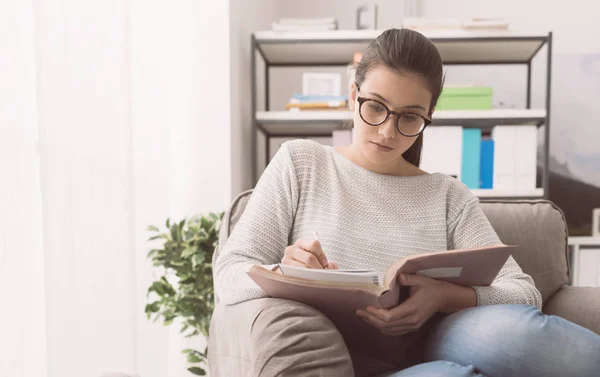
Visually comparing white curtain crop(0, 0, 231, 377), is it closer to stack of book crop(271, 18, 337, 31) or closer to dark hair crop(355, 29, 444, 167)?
stack of book crop(271, 18, 337, 31)

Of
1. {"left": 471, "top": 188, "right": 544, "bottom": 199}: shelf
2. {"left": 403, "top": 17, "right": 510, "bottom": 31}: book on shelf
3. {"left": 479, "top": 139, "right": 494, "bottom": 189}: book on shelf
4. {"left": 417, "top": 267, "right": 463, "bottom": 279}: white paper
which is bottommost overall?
{"left": 417, "top": 267, "right": 463, "bottom": 279}: white paper

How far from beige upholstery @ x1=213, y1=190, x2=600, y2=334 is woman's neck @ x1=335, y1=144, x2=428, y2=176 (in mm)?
268

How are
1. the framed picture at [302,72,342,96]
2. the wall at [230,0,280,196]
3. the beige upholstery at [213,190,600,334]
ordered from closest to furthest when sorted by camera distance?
the beige upholstery at [213,190,600,334] < the wall at [230,0,280,196] < the framed picture at [302,72,342,96]

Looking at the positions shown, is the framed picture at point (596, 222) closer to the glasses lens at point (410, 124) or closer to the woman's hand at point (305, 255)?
the glasses lens at point (410, 124)

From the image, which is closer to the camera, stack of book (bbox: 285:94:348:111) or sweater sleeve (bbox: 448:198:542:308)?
sweater sleeve (bbox: 448:198:542:308)

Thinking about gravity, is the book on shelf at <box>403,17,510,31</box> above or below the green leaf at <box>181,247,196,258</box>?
above

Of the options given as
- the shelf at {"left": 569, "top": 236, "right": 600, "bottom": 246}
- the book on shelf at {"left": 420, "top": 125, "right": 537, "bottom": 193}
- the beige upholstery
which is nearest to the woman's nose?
the beige upholstery

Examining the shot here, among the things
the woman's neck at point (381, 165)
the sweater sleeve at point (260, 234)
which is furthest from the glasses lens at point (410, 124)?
the sweater sleeve at point (260, 234)

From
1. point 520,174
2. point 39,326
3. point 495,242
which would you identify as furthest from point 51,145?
point 520,174

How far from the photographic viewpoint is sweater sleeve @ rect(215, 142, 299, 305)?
0.95 m

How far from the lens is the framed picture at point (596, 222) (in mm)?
2584

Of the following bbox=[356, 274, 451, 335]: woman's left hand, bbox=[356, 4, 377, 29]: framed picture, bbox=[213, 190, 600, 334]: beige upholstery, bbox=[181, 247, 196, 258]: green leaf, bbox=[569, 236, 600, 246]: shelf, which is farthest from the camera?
bbox=[569, 236, 600, 246]: shelf

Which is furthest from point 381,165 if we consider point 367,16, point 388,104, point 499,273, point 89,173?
point 367,16

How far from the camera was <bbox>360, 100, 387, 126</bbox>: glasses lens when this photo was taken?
1123 millimetres
